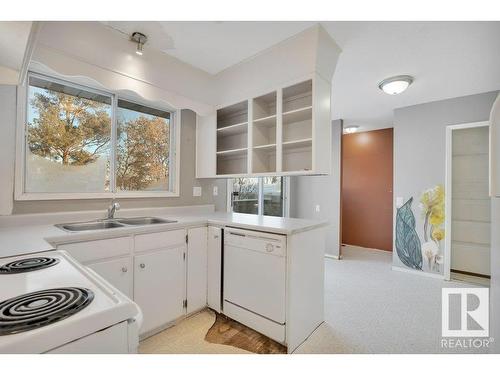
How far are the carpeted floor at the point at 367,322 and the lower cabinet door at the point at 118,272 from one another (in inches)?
20.0

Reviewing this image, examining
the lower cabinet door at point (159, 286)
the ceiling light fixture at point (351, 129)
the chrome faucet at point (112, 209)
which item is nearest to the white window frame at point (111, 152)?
the chrome faucet at point (112, 209)

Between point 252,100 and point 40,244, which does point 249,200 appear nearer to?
point 252,100

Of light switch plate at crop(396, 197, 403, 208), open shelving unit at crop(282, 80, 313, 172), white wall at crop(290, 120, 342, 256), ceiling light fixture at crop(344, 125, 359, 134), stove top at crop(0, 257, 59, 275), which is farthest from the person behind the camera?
ceiling light fixture at crop(344, 125, 359, 134)

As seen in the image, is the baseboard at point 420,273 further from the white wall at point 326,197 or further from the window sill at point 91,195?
the window sill at point 91,195

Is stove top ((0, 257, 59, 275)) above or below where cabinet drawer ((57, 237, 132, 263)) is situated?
above

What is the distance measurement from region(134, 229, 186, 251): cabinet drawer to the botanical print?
→ 11.1 ft

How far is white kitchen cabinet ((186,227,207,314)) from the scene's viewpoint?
2227 millimetres

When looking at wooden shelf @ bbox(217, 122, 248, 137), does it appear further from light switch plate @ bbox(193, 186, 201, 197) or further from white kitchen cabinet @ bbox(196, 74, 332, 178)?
light switch plate @ bbox(193, 186, 201, 197)

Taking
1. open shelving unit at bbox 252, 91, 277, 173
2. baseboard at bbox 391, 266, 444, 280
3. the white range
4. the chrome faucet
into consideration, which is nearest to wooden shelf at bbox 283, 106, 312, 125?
open shelving unit at bbox 252, 91, 277, 173

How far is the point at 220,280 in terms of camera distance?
2275 millimetres

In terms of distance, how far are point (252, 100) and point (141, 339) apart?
2.37m
